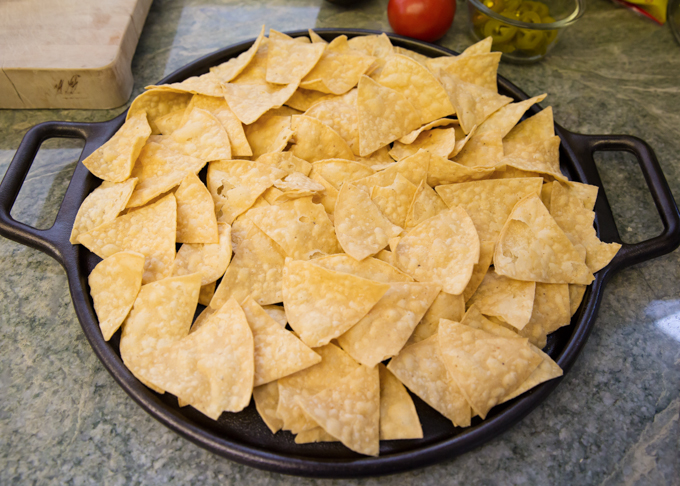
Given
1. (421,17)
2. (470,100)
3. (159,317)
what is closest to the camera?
(159,317)

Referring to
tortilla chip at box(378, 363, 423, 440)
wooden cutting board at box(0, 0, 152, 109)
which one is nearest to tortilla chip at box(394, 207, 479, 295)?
tortilla chip at box(378, 363, 423, 440)

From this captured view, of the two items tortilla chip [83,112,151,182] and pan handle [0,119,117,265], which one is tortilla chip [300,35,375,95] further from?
pan handle [0,119,117,265]

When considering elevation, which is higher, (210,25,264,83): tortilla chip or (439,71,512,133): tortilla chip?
(210,25,264,83): tortilla chip

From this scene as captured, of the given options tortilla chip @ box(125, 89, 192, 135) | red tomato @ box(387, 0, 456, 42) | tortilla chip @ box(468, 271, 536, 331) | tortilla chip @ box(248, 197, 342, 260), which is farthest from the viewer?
red tomato @ box(387, 0, 456, 42)

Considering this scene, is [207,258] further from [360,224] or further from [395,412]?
[395,412]

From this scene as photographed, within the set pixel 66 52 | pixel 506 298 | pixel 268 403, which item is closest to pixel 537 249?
pixel 506 298

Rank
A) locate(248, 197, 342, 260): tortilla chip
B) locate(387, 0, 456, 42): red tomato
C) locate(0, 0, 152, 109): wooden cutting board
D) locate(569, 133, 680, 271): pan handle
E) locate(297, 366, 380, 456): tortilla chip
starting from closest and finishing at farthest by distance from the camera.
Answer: locate(297, 366, 380, 456): tortilla chip → locate(248, 197, 342, 260): tortilla chip → locate(569, 133, 680, 271): pan handle → locate(0, 0, 152, 109): wooden cutting board → locate(387, 0, 456, 42): red tomato
